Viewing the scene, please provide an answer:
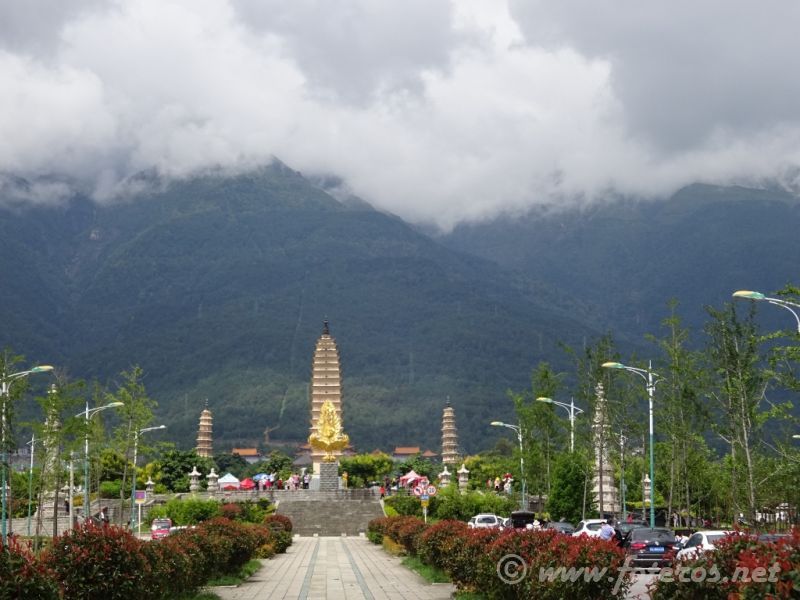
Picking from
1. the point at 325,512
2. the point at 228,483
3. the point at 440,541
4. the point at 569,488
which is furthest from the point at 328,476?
the point at 440,541

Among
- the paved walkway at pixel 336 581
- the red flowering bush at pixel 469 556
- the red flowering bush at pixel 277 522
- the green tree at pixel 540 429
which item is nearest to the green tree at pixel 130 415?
the red flowering bush at pixel 277 522

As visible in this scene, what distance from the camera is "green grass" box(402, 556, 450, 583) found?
96.6 ft

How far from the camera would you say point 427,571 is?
3152 cm

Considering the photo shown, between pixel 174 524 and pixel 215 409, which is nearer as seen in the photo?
pixel 174 524

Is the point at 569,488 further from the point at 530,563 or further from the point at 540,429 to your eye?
the point at 530,563

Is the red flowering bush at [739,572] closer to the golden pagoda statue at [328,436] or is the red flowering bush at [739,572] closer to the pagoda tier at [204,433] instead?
the golden pagoda statue at [328,436]

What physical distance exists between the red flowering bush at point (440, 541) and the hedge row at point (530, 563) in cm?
5

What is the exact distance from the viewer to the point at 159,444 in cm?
5334

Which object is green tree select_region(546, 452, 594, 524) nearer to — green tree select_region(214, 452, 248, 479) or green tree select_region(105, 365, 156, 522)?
green tree select_region(105, 365, 156, 522)

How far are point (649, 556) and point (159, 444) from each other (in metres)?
28.9

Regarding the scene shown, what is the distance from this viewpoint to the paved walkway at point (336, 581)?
85.9 ft

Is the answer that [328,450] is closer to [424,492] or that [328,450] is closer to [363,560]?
[424,492]

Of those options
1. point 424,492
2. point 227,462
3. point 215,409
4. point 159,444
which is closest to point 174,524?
point 159,444

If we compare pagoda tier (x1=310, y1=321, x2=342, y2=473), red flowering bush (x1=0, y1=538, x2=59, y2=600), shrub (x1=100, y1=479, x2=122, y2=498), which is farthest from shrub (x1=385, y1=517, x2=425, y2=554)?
pagoda tier (x1=310, y1=321, x2=342, y2=473)
